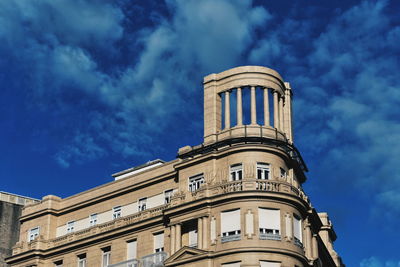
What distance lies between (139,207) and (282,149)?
585 inches

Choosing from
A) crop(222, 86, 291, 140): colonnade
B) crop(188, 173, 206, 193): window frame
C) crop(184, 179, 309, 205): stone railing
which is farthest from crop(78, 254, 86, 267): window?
crop(222, 86, 291, 140): colonnade

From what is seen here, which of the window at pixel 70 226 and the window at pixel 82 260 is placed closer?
the window at pixel 82 260

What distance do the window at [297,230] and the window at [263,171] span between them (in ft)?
13.3

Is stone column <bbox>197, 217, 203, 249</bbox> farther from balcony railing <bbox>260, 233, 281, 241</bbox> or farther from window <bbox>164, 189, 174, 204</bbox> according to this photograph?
window <bbox>164, 189, 174, 204</bbox>

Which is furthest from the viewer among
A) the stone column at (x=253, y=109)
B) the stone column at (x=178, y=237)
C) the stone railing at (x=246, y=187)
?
the stone column at (x=253, y=109)

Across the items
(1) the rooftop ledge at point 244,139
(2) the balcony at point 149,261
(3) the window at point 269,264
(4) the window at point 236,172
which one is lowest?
(3) the window at point 269,264

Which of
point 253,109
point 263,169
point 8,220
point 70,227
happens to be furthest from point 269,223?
point 8,220

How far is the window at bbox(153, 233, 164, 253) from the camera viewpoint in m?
66.6

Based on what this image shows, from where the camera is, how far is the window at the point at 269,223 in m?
60.7

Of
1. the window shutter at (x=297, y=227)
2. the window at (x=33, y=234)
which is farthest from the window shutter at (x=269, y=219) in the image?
the window at (x=33, y=234)

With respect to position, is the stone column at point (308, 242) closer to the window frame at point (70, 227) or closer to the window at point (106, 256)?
the window at point (106, 256)

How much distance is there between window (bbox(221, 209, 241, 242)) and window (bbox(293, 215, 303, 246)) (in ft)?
16.6

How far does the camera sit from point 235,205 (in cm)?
6172

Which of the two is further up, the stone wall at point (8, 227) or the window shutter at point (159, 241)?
the stone wall at point (8, 227)
